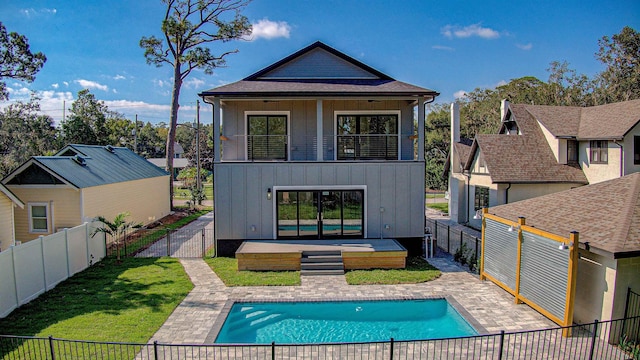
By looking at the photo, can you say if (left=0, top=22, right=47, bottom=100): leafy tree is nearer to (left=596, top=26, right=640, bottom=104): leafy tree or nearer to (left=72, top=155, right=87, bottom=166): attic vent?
(left=72, top=155, right=87, bottom=166): attic vent

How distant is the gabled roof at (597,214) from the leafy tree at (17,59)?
29844mm

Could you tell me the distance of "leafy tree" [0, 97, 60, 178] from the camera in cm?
3669

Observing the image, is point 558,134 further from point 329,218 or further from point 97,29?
point 97,29

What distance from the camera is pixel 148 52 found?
25.5 m

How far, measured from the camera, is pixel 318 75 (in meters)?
16.0

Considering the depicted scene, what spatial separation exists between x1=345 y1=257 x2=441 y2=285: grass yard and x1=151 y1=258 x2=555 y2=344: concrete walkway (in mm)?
255

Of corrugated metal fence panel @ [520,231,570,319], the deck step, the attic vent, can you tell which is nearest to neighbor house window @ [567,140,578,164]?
corrugated metal fence panel @ [520,231,570,319]

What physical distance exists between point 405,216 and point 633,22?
36.0 meters

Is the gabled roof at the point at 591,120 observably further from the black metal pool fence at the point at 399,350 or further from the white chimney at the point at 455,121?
the black metal pool fence at the point at 399,350

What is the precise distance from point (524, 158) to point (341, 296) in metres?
14.0

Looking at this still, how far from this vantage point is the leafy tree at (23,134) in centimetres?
3669

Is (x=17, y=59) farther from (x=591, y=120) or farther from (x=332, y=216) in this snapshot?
(x=591, y=120)

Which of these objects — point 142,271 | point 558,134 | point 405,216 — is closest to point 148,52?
A: point 142,271

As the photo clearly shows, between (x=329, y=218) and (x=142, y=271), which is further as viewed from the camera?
(x=329, y=218)
